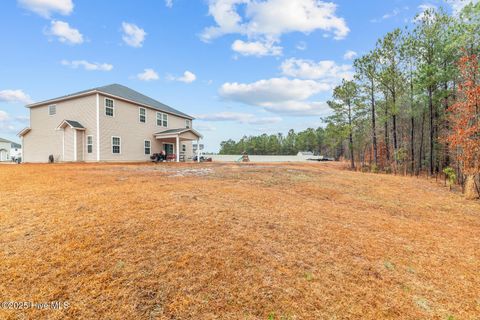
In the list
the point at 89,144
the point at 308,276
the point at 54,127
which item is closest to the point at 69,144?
the point at 89,144

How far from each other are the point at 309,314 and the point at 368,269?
143 centimetres

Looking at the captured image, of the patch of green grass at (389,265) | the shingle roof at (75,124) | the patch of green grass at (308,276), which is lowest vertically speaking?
the patch of green grass at (389,265)

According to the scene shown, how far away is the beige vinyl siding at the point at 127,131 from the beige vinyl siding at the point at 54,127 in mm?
684

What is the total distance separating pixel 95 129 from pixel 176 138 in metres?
6.42

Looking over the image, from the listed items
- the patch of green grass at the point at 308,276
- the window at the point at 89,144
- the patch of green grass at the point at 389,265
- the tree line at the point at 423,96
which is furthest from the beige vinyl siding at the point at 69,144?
the tree line at the point at 423,96

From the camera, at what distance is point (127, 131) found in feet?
59.7

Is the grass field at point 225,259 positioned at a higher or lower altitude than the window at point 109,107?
lower

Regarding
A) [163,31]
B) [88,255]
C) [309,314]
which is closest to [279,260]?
[309,314]

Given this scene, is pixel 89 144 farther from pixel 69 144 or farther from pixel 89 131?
pixel 69 144

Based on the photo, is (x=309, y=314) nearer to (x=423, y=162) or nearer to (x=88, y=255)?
(x=88, y=255)

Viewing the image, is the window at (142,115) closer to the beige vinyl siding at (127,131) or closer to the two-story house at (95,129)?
the two-story house at (95,129)

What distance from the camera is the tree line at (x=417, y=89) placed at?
13055 millimetres

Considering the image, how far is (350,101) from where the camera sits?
23.7 metres

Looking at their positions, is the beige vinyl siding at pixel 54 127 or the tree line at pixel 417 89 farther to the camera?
the beige vinyl siding at pixel 54 127
